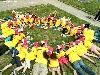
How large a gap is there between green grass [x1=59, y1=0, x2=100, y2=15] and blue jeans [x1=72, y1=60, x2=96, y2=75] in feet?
40.9

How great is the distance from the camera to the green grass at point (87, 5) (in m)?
34.1

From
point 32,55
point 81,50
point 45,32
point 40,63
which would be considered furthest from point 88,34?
point 40,63

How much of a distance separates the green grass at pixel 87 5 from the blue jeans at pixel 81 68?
12.5 m

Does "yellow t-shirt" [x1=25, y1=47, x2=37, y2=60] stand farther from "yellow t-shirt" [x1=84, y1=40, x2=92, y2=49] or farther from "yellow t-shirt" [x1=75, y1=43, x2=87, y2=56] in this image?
"yellow t-shirt" [x1=84, y1=40, x2=92, y2=49]

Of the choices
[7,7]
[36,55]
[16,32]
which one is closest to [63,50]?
[36,55]

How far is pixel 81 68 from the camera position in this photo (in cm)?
2166

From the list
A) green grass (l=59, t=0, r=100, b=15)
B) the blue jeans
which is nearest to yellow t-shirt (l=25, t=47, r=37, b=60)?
the blue jeans

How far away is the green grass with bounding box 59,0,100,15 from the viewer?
112 feet

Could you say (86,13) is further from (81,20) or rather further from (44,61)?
(44,61)

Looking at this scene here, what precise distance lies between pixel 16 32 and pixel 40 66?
415cm

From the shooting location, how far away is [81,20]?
102 feet

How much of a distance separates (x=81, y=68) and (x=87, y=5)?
14.6 metres

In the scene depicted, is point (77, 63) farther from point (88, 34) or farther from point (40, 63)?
point (88, 34)

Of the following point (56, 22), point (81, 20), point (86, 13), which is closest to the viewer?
point (56, 22)
